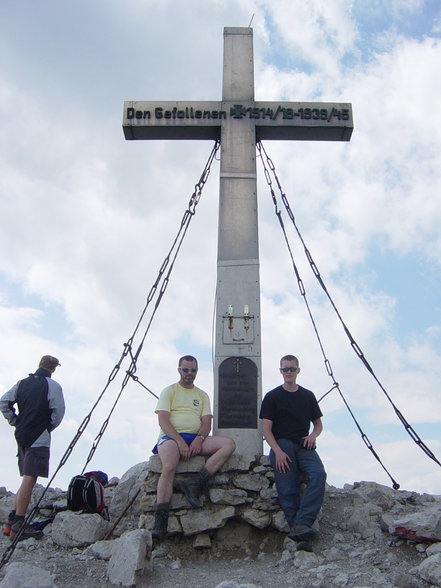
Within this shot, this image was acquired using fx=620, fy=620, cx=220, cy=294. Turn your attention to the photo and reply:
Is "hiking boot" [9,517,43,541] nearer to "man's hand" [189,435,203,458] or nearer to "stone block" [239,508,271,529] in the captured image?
"man's hand" [189,435,203,458]

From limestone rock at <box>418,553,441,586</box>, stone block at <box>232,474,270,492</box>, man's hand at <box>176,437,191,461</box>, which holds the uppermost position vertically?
man's hand at <box>176,437,191,461</box>

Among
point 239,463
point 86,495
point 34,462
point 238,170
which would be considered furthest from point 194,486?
point 238,170

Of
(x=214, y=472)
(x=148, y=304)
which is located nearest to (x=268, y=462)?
(x=214, y=472)

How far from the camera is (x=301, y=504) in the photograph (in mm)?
5996

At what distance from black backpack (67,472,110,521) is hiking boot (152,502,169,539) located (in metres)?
1.13

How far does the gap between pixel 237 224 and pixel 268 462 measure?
10.2 ft

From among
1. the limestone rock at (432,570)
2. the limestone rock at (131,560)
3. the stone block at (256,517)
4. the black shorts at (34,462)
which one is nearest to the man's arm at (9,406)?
the black shorts at (34,462)

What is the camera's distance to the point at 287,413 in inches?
260

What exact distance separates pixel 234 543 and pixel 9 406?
282cm

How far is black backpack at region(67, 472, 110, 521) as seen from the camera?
6.91 metres

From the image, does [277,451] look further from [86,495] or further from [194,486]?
[86,495]

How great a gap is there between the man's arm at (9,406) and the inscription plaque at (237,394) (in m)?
2.35

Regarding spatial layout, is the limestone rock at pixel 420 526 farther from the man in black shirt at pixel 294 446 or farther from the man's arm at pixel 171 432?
the man's arm at pixel 171 432

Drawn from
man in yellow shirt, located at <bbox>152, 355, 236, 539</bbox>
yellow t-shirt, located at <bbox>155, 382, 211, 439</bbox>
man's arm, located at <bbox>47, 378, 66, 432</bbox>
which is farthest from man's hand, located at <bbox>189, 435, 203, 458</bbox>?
man's arm, located at <bbox>47, 378, 66, 432</bbox>
